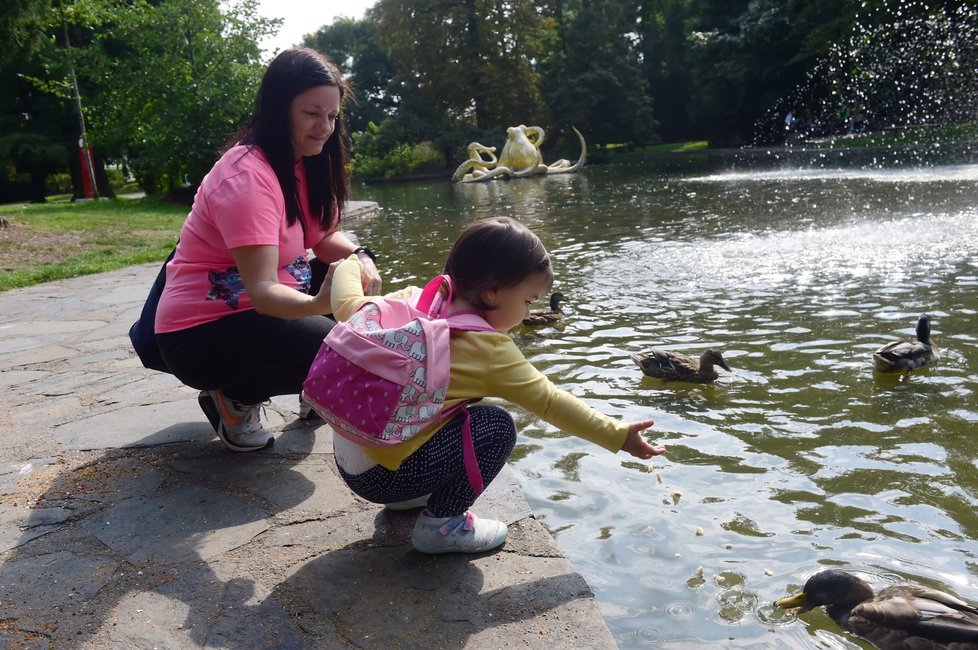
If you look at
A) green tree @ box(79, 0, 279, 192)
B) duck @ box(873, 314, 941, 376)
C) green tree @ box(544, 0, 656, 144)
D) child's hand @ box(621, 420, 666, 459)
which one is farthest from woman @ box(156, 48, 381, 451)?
green tree @ box(544, 0, 656, 144)

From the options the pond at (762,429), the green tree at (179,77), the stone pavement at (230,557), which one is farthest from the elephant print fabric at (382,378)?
the green tree at (179,77)

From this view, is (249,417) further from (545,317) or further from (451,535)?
(545,317)

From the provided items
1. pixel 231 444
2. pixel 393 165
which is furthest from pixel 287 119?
pixel 393 165

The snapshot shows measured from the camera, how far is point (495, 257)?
7.84 ft

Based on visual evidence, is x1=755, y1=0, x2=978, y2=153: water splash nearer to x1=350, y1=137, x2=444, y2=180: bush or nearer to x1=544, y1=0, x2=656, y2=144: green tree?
x1=544, y1=0, x2=656, y2=144: green tree

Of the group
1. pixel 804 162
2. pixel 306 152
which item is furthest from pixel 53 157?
pixel 306 152

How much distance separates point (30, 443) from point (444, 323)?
92.0 inches

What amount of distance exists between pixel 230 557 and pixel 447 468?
2.34 feet

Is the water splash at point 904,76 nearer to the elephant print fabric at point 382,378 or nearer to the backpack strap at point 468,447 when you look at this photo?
the backpack strap at point 468,447

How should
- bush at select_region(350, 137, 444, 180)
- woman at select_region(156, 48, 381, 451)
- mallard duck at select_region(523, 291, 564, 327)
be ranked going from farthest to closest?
bush at select_region(350, 137, 444, 180) < mallard duck at select_region(523, 291, 564, 327) < woman at select_region(156, 48, 381, 451)

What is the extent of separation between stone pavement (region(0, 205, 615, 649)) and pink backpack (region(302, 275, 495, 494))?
0.46 metres

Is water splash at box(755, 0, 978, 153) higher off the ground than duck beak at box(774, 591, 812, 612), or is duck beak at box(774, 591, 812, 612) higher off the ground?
water splash at box(755, 0, 978, 153)

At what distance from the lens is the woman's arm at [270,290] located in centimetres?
277

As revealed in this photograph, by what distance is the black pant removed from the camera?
10.0ft
